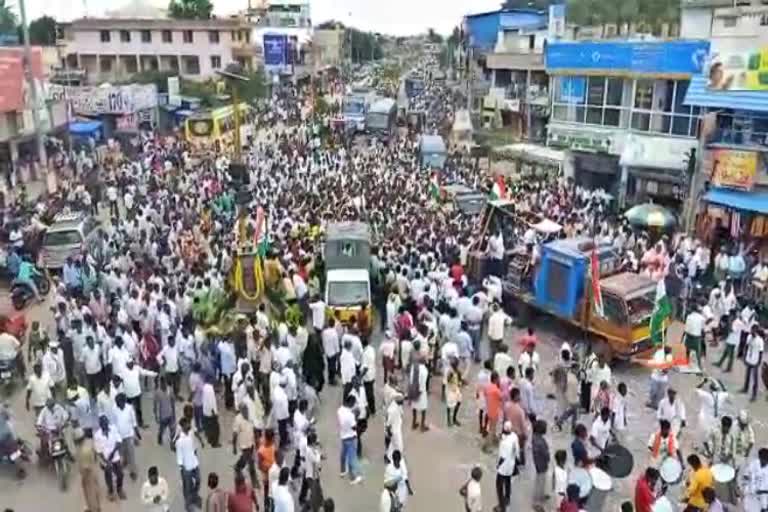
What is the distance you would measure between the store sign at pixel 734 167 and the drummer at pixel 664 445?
12737 mm

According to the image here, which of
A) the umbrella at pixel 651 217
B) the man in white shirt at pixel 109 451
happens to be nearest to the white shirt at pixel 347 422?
the man in white shirt at pixel 109 451

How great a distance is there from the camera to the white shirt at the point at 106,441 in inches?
379

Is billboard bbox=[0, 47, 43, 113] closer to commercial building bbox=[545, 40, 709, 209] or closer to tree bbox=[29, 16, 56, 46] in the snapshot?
commercial building bbox=[545, 40, 709, 209]

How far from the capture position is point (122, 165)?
3216 centimetres

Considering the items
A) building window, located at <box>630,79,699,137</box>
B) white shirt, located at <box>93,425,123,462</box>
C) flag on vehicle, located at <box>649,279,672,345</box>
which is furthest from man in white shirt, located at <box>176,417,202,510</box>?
building window, located at <box>630,79,699,137</box>

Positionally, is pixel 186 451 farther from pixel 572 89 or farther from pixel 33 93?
pixel 33 93

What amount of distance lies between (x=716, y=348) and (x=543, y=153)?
16.9 metres

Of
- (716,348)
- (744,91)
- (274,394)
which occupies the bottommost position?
(716,348)

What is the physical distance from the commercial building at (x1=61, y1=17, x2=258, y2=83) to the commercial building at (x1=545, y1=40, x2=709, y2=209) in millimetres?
38222

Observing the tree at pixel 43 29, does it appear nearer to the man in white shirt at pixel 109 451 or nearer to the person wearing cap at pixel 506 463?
the man in white shirt at pixel 109 451

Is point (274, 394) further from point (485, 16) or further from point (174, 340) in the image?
point (485, 16)

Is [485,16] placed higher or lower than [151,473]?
higher

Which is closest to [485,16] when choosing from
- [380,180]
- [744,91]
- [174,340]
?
[380,180]

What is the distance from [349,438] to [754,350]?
22.6ft
